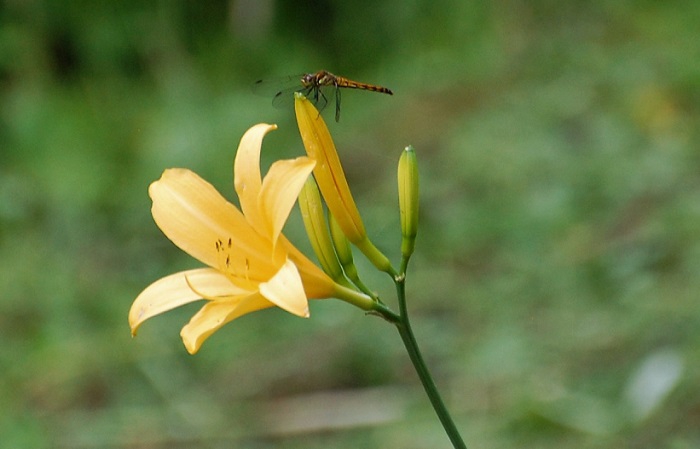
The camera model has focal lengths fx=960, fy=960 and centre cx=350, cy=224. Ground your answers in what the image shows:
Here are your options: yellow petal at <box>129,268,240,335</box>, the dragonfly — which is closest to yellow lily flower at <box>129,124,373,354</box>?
yellow petal at <box>129,268,240,335</box>

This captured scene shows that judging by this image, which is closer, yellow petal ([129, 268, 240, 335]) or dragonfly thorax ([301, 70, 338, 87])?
yellow petal ([129, 268, 240, 335])

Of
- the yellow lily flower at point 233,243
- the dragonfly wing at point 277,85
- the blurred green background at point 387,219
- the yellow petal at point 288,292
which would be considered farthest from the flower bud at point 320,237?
the blurred green background at point 387,219

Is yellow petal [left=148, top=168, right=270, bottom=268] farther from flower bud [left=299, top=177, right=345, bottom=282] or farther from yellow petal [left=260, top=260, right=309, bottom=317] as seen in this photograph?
yellow petal [left=260, top=260, right=309, bottom=317]

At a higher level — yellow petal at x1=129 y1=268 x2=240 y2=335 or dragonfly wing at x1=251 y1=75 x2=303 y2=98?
dragonfly wing at x1=251 y1=75 x2=303 y2=98

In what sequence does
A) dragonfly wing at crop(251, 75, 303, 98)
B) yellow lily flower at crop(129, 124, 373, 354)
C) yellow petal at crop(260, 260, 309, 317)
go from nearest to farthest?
yellow petal at crop(260, 260, 309, 317)
yellow lily flower at crop(129, 124, 373, 354)
dragonfly wing at crop(251, 75, 303, 98)

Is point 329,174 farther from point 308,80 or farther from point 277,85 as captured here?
point 277,85
